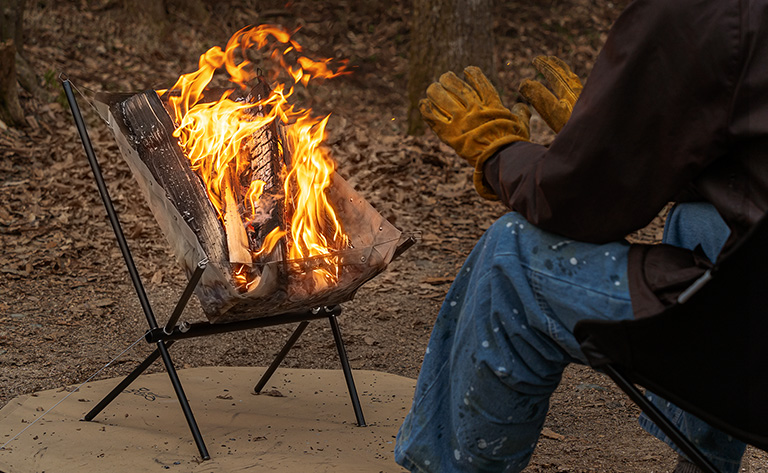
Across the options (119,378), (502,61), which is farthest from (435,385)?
(502,61)

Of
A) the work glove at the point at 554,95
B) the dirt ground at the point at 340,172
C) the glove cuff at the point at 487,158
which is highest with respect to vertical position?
the work glove at the point at 554,95

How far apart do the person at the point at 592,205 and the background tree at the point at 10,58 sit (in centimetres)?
483

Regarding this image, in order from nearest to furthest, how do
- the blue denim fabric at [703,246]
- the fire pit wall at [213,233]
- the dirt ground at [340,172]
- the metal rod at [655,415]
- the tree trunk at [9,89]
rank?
1. the metal rod at [655,415]
2. the blue denim fabric at [703,246]
3. the fire pit wall at [213,233]
4. the dirt ground at [340,172]
5. the tree trunk at [9,89]

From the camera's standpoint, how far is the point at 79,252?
4.68 meters

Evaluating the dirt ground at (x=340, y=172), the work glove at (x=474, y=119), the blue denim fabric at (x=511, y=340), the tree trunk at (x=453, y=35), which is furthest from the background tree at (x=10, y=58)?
the blue denim fabric at (x=511, y=340)

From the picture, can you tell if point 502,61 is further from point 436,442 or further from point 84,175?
point 436,442

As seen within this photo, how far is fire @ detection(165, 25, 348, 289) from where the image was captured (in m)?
2.53

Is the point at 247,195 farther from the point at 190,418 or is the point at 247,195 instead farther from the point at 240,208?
the point at 190,418

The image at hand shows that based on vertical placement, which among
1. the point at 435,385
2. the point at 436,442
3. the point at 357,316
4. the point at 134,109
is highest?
the point at 134,109

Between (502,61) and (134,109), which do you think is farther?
(502,61)

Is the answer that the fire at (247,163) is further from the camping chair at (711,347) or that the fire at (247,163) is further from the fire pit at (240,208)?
the camping chair at (711,347)

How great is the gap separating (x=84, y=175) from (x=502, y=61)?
4.98 metres

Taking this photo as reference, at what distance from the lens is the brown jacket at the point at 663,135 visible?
4.51 feet

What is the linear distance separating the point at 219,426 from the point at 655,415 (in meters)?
1.53
